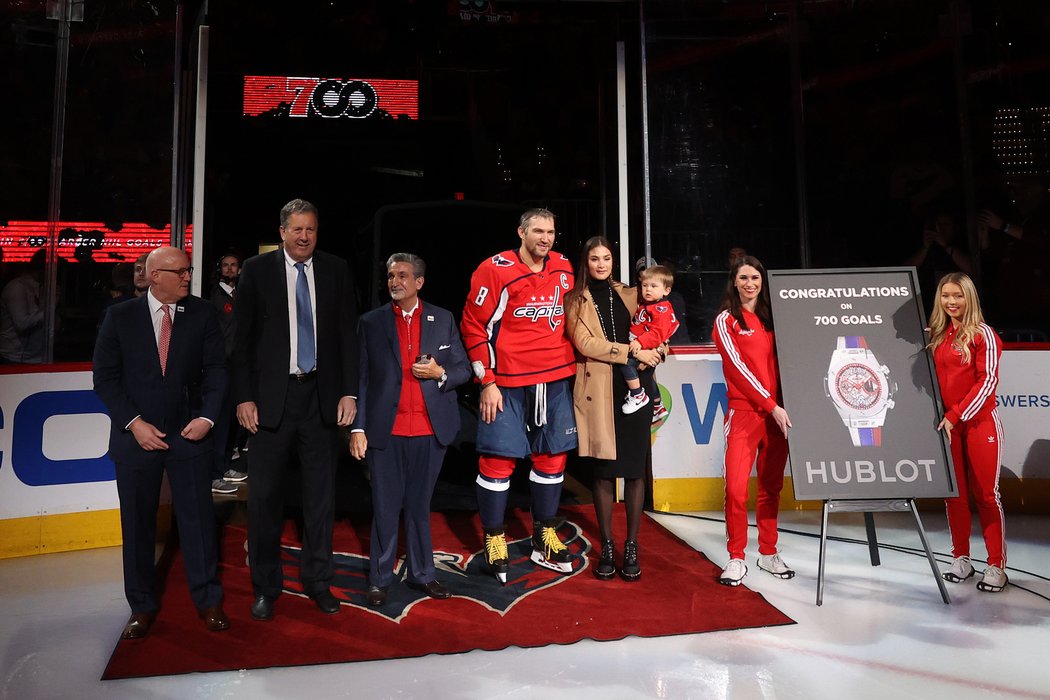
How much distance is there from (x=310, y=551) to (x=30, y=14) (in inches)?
187

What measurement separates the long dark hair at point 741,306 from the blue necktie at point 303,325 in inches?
82.0

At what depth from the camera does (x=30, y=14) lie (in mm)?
5551

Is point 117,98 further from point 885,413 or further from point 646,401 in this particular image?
point 885,413

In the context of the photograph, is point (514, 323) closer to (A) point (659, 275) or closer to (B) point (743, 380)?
(A) point (659, 275)

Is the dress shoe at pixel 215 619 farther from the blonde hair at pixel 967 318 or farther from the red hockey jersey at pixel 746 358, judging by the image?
the blonde hair at pixel 967 318

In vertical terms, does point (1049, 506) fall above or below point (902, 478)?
below

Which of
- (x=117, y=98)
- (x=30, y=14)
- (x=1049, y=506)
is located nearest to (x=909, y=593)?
(x=1049, y=506)

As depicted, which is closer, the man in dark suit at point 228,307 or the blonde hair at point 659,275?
the blonde hair at point 659,275

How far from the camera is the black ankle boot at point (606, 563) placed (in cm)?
391

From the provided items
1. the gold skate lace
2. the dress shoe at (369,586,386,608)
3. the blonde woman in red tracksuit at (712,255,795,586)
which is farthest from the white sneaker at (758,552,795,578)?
the dress shoe at (369,586,386,608)

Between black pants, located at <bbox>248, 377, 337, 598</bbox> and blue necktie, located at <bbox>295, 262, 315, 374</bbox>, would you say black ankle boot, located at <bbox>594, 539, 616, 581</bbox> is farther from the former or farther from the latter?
blue necktie, located at <bbox>295, 262, 315, 374</bbox>

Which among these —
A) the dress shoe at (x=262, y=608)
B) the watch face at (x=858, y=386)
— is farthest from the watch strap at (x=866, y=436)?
the dress shoe at (x=262, y=608)

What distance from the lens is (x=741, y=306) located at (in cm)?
390

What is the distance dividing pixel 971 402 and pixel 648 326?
1.58 m
